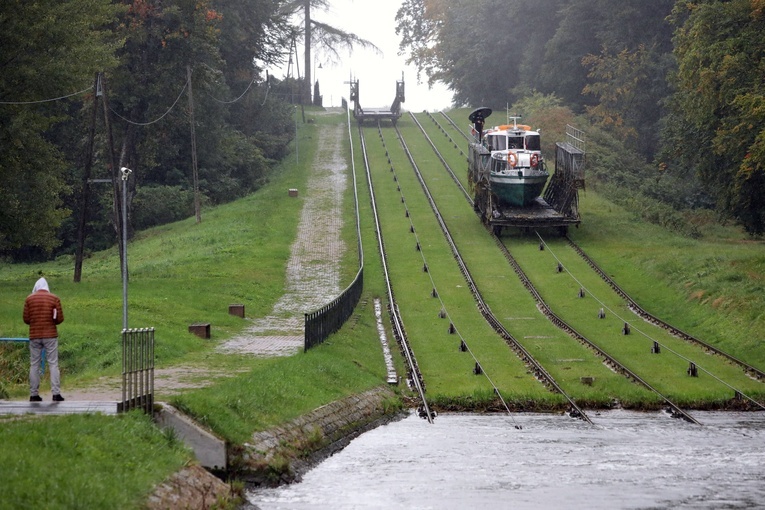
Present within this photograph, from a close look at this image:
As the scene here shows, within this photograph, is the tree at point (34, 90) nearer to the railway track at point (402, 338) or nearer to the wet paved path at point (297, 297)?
the wet paved path at point (297, 297)

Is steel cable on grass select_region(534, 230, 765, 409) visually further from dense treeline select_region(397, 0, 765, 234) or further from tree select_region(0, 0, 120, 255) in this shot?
tree select_region(0, 0, 120, 255)

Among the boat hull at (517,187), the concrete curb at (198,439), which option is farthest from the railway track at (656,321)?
the concrete curb at (198,439)

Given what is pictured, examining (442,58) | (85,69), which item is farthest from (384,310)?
(442,58)

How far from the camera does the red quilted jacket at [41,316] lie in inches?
770

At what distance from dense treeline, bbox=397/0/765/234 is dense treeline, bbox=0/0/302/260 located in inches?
807

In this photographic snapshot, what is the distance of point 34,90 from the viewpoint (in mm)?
39812

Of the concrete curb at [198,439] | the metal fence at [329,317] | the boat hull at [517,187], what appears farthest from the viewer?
the boat hull at [517,187]

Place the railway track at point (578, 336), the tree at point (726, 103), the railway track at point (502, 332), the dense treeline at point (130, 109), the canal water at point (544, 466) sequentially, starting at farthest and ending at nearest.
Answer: the tree at point (726, 103)
the dense treeline at point (130, 109)
the railway track at point (502, 332)
the railway track at point (578, 336)
the canal water at point (544, 466)

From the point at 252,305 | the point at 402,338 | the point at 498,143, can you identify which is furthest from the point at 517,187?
the point at 402,338

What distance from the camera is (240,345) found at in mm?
30797

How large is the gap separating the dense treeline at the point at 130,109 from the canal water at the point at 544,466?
68.4 feet

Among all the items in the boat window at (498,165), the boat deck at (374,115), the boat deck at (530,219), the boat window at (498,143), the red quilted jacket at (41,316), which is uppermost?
the boat deck at (374,115)

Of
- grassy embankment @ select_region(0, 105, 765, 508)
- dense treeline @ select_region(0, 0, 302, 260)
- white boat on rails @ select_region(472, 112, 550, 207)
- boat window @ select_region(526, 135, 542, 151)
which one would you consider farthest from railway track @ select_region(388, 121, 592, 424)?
dense treeline @ select_region(0, 0, 302, 260)

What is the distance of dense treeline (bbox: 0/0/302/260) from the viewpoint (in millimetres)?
39531
